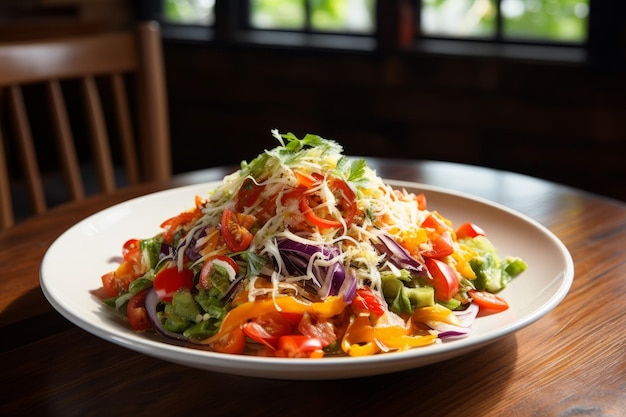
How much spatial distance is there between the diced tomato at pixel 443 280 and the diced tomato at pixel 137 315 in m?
0.42

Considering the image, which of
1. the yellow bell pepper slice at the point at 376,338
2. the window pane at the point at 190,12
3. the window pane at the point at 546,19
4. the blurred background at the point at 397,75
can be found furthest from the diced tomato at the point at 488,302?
the window pane at the point at 190,12

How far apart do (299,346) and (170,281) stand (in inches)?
10.3

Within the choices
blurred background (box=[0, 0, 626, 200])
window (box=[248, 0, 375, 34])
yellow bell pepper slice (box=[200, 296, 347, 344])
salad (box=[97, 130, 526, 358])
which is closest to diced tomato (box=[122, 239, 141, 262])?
salad (box=[97, 130, 526, 358])

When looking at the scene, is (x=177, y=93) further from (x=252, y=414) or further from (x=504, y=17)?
(x=252, y=414)

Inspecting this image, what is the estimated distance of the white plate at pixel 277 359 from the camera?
0.95m

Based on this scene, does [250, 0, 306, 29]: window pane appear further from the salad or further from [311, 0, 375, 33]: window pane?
the salad

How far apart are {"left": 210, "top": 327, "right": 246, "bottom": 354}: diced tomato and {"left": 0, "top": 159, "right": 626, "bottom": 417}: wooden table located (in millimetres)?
39

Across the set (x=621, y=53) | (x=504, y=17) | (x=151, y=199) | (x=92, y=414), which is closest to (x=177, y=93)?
(x=504, y=17)

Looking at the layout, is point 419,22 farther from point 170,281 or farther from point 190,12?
point 170,281

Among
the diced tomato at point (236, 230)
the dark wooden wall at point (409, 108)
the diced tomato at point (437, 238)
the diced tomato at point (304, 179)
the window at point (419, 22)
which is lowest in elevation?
the dark wooden wall at point (409, 108)

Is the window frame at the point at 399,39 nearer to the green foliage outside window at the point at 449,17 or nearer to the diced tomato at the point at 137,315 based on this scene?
the green foliage outside window at the point at 449,17

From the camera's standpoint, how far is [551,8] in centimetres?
369

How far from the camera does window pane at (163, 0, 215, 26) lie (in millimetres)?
4789

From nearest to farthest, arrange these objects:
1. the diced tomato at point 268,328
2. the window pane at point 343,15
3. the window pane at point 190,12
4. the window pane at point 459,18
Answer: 1. the diced tomato at point 268,328
2. the window pane at point 459,18
3. the window pane at point 343,15
4. the window pane at point 190,12
